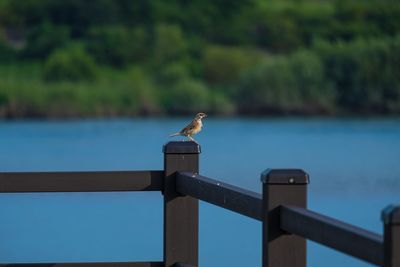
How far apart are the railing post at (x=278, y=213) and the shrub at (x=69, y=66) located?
187 ft

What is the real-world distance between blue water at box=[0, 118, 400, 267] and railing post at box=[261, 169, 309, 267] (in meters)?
13.6

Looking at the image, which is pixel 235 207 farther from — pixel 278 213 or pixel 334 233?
pixel 334 233

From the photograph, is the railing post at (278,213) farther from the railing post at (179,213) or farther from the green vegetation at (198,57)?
the green vegetation at (198,57)

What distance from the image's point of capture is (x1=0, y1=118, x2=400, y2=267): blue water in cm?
2041

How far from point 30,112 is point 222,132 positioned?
Answer: 10.9m

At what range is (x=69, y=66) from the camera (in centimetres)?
6319

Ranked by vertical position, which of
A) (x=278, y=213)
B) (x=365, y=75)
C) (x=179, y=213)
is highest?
(x=365, y=75)

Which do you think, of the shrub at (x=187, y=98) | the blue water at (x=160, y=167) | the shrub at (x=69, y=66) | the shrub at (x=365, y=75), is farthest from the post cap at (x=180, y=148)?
the shrub at (x=69, y=66)

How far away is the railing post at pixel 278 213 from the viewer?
4.28 m

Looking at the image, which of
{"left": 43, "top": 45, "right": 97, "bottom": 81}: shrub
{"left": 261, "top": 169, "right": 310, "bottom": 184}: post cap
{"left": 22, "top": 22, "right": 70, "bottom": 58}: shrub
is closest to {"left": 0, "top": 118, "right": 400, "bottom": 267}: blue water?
{"left": 43, "top": 45, "right": 97, "bottom": 81}: shrub

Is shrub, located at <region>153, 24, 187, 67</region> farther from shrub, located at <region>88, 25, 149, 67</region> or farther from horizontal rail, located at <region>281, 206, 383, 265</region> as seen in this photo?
horizontal rail, located at <region>281, 206, 383, 265</region>

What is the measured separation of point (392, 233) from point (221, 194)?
176 centimetres

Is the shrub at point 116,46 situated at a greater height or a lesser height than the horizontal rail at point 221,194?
greater

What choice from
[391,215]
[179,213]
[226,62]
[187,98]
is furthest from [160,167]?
[226,62]
